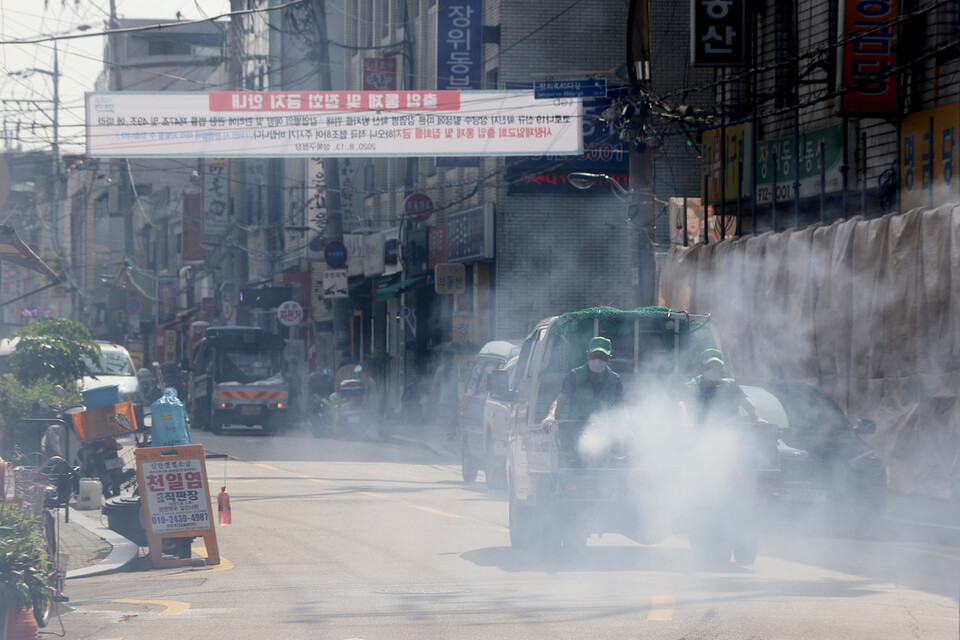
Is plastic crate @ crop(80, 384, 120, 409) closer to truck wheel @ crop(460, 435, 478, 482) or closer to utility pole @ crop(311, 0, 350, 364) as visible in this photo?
truck wheel @ crop(460, 435, 478, 482)

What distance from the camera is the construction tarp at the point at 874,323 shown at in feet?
51.9

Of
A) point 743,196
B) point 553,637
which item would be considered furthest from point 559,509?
point 743,196

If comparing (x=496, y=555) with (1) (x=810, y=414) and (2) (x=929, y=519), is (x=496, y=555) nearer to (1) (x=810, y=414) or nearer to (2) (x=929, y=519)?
(1) (x=810, y=414)

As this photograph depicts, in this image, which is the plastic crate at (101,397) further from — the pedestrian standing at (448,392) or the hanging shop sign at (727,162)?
the pedestrian standing at (448,392)

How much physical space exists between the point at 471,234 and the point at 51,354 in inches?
655

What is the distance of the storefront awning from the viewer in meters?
36.8

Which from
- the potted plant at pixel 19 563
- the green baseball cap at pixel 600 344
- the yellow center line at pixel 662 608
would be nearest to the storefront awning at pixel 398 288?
the green baseball cap at pixel 600 344

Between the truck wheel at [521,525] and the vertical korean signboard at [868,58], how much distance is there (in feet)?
31.0

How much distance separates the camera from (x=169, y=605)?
30.9 feet

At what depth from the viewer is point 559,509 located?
10609 millimetres

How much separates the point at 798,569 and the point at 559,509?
2.08 metres

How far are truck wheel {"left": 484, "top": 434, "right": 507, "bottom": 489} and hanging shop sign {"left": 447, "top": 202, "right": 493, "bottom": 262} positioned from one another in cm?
1415

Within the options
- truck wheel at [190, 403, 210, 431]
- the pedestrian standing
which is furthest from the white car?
the pedestrian standing

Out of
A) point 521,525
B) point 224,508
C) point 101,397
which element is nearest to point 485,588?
point 521,525
